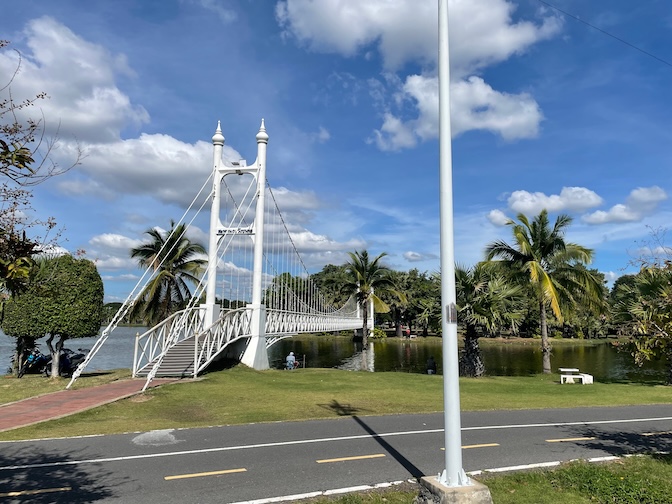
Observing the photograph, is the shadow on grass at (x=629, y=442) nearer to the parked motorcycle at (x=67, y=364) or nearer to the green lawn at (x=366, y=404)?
the green lawn at (x=366, y=404)

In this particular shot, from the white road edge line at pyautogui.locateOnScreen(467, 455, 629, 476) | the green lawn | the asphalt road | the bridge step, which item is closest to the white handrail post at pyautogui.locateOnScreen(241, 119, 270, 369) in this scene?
the green lawn

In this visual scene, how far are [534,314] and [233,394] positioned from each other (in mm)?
63125

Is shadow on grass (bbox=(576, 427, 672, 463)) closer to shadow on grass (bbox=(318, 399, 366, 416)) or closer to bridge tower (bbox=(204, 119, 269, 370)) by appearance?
shadow on grass (bbox=(318, 399, 366, 416))

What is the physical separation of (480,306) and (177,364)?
43.1 feet

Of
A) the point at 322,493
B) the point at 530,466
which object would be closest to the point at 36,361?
the point at 322,493

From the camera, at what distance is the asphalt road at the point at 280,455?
6.57 meters

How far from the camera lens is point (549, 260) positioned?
25.0 meters

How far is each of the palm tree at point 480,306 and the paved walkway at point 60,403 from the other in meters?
13.3

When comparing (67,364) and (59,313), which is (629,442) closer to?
(59,313)

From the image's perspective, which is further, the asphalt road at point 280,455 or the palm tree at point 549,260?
the palm tree at point 549,260

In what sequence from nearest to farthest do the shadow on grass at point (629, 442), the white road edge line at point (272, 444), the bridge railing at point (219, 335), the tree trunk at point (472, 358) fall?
1. the white road edge line at point (272, 444)
2. the shadow on grass at point (629, 442)
3. the bridge railing at point (219, 335)
4. the tree trunk at point (472, 358)

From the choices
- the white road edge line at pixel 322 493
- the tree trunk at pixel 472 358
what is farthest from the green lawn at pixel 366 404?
the tree trunk at pixel 472 358

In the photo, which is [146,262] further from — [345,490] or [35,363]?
[345,490]

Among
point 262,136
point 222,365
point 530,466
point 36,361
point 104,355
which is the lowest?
point 104,355
